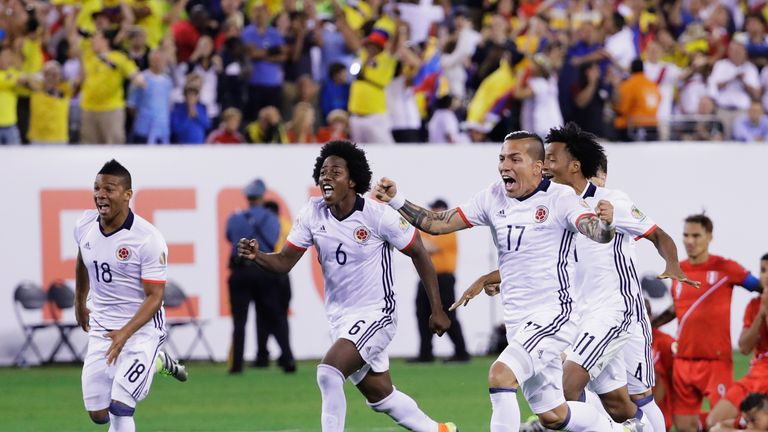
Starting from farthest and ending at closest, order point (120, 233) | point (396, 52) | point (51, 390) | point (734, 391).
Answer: point (396, 52)
point (51, 390)
point (734, 391)
point (120, 233)

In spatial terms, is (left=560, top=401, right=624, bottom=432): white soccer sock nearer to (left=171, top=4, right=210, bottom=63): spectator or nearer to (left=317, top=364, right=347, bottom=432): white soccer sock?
(left=317, top=364, right=347, bottom=432): white soccer sock

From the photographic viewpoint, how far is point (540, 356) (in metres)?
10.0

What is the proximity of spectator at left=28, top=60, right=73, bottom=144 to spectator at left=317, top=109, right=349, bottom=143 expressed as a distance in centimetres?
366

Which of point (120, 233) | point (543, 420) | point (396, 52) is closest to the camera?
point (543, 420)

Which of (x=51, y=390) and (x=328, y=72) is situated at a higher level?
(x=328, y=72)

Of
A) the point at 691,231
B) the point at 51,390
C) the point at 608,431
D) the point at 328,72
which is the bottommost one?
the point at 51,390

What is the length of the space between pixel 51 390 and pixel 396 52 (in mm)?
7134

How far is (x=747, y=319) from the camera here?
1352 centimetres

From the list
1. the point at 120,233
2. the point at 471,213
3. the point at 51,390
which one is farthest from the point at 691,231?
the point at 51,390

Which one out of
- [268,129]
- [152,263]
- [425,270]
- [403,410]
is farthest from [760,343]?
[268,129]

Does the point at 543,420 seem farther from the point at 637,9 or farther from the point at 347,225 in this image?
the point at 637,9

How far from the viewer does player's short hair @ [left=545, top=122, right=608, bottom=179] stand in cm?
1104

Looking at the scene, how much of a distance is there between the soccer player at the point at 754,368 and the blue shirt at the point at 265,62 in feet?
34.9

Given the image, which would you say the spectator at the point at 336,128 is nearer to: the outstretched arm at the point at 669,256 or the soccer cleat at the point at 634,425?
the soccer cleat at the point at 634,425
